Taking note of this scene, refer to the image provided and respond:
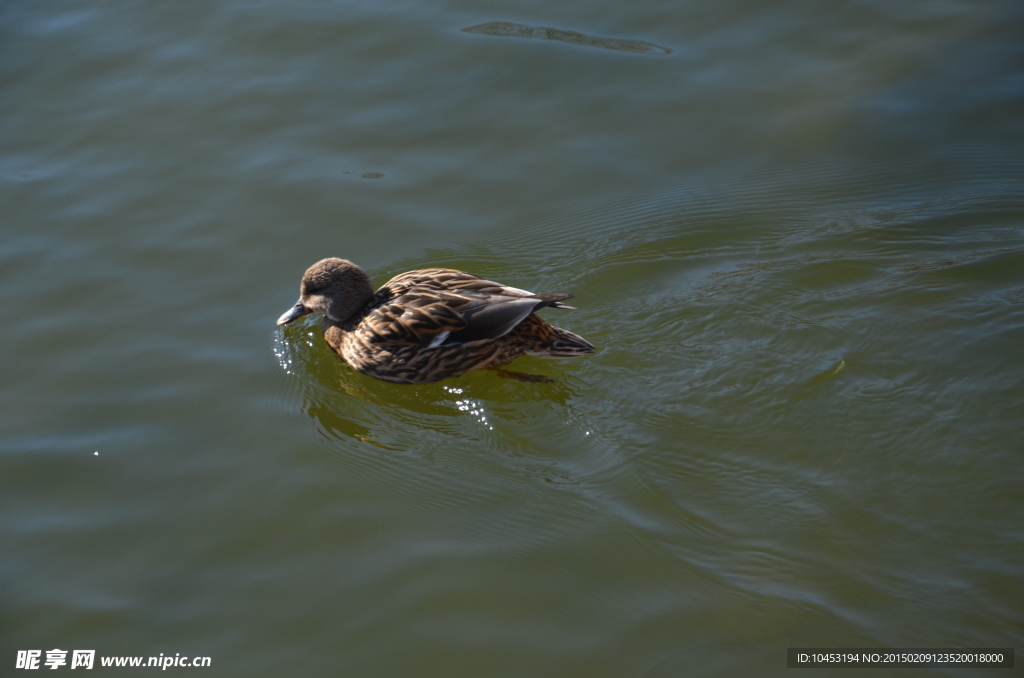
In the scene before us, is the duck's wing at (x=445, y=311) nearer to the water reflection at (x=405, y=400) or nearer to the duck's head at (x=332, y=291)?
the duck's head at (x=332, y=291)

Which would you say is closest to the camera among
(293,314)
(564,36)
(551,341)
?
(551,341)

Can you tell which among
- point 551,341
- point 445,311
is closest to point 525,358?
point 551,341

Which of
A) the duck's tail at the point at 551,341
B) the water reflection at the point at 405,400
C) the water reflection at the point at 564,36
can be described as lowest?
the water reflection at the point at 405,400

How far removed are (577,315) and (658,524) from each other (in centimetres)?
202

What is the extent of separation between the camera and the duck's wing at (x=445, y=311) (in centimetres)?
603

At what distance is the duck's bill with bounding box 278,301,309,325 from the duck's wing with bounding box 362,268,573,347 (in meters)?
0.50

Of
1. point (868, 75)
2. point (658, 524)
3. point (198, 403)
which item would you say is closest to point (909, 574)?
point (658, 524)

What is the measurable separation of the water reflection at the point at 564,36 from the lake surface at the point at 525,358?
0.18ft

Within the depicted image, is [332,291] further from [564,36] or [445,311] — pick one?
[564,36]

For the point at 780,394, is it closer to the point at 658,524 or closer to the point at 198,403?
the point at 658,524

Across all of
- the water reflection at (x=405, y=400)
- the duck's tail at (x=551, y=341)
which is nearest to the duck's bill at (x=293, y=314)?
the water reflection at (x=405, y=400)

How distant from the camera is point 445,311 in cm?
616

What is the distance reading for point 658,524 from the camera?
490 cm

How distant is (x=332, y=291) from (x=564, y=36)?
14.0 ft
